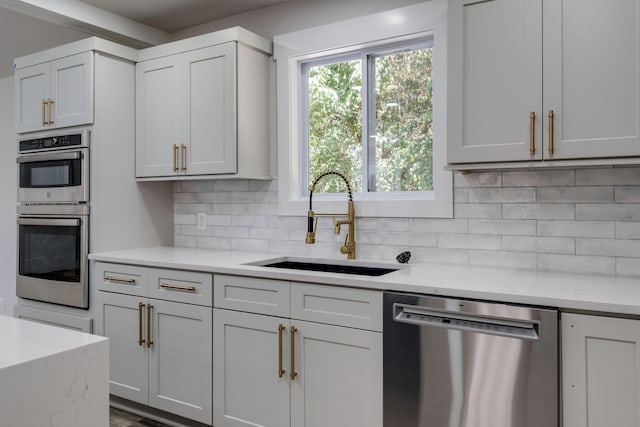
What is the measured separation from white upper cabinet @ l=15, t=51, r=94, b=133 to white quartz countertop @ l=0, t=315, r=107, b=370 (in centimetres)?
203

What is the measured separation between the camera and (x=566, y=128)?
1937 mm

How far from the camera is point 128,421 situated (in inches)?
109

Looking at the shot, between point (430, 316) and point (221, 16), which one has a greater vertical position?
point (221, 16)

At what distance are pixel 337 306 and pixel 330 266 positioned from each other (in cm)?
67

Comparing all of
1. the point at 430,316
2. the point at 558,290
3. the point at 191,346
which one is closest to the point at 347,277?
the point at 430,316

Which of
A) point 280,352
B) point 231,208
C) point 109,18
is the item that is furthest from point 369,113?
point 109,18

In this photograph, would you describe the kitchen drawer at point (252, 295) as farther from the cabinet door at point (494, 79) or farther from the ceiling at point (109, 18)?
the ceiling at point (109, 18)

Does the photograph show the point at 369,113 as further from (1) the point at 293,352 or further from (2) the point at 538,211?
(1) the point at 293,352

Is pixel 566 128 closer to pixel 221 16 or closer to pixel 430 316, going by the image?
pixel 430 316

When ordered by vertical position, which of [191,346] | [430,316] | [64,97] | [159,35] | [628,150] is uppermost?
[159,35]

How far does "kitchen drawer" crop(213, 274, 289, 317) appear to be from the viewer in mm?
2256

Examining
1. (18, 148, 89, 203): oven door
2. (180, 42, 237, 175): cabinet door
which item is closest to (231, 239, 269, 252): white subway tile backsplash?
(180, 42, 237, 175): cabinet door

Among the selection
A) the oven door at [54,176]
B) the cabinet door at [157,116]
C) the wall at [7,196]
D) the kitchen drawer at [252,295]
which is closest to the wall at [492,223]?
the cabinet door at [157,116]

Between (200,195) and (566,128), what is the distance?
2.40 metres
